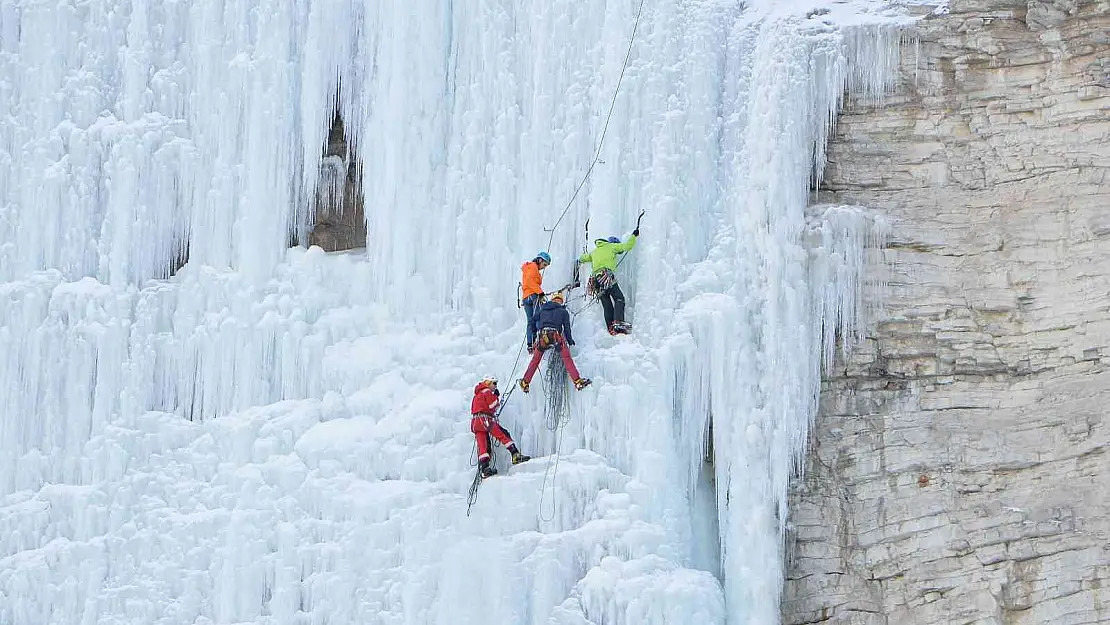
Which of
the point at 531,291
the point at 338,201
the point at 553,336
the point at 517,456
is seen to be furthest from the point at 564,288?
the point at 338,201

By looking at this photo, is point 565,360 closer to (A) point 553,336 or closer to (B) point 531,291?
(A) point 553,336

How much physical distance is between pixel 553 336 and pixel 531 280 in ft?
1.66

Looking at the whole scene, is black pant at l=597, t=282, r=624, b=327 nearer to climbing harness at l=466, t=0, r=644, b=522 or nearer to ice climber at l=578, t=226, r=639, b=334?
ice climber at l=578, t=226, r=639, b=334

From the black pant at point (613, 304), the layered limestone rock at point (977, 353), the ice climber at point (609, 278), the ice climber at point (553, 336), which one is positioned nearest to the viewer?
the layered limestone rock at point (977, 353)

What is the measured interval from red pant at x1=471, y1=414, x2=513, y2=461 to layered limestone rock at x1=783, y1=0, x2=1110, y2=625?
2385mm

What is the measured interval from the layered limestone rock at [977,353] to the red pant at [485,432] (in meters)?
2.38

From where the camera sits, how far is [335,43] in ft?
44.4

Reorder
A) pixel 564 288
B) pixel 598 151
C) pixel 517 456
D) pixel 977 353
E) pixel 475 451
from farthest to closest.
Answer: pixel 598 151, pixel 564 288, pixel 475 451, pixel 977 353, pixel 517 456

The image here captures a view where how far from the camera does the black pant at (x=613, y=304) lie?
40.4 feet

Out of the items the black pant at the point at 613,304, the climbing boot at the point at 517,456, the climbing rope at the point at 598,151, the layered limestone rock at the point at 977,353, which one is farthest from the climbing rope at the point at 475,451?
the layered limestone rock at the point at 977,353

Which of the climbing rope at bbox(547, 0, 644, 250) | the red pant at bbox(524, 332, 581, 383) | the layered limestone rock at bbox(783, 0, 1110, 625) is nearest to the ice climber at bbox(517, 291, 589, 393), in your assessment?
the red pant at bbox(524, 332, 581, 383)

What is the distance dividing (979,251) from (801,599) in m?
3.10

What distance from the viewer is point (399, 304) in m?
13.0

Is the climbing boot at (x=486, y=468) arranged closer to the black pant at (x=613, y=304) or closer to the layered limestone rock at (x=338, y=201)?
the black pant at (x=613, y=304)
